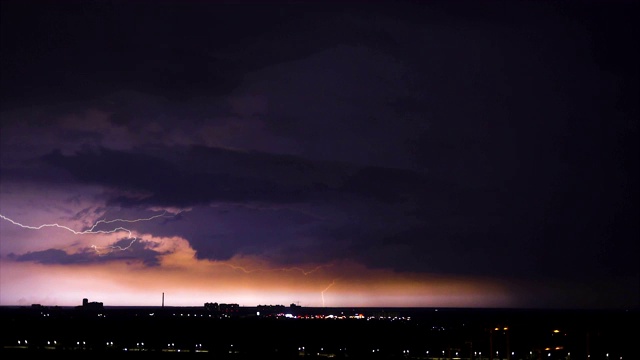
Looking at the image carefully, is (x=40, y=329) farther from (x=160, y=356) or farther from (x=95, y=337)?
(x=160, y=356)

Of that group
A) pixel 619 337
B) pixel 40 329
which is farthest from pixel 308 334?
pixel 619 337

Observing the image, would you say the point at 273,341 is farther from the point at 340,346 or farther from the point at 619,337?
the point at 619,337

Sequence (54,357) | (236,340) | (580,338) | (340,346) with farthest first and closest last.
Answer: (580,338) < (236,340) < (340,346) < (54,357)

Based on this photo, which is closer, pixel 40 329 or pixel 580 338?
pixel 40 329

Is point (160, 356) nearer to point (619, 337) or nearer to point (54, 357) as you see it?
point (54, 357)

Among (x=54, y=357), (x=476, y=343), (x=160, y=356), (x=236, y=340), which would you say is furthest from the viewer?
(x=476, y=343)

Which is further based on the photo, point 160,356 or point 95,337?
point 95,337

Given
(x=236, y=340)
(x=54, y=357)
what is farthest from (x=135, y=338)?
(x=54, y=357)

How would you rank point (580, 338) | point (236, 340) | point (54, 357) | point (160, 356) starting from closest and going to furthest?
point (54, 357) → point (160, 356) → point (236, 340) → point (580, 338)

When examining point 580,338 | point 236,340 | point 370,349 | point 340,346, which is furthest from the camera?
point 580,338
